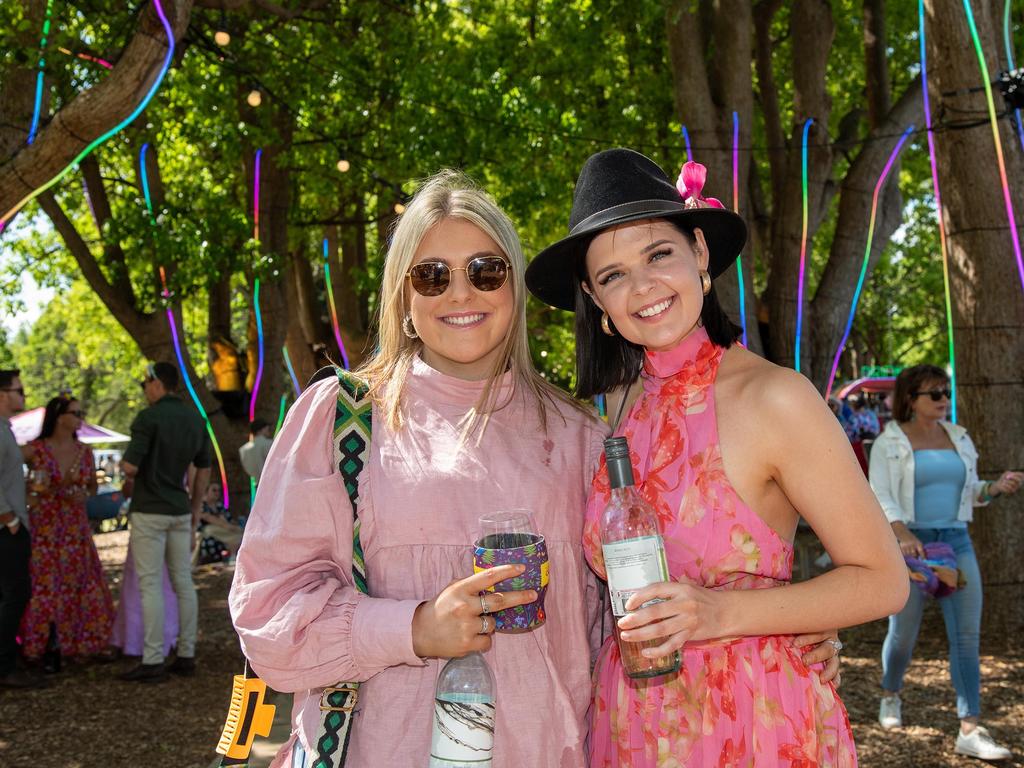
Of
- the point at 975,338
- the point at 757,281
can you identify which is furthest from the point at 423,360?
the point at 757,281

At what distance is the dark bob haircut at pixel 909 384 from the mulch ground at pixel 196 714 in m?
1.93

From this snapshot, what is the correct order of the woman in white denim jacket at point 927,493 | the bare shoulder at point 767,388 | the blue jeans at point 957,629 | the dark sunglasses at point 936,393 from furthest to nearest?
the dark sunglasses at point 936,393, the woman in white denim jacket at point 927,493, the blue jeans at point 957,629, the bare shoulder at point 767,388

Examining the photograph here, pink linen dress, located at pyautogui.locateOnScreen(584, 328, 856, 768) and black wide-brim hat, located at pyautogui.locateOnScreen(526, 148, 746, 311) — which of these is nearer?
pink linen dress, located at pyautogui.locateOnScreen(584, 328, 856, 768)

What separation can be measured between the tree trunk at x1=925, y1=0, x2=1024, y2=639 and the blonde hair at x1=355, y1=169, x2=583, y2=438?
20.1 ft

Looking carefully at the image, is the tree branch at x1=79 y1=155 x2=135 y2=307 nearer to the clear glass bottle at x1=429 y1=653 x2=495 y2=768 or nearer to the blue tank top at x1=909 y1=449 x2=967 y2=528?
the blue tank top at x1=909 y1=449 x2=967 y2=528

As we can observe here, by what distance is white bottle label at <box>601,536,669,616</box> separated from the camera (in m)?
1.94

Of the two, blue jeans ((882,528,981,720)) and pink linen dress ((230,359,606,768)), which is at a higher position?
pink linen dress ((230,359,606,768))

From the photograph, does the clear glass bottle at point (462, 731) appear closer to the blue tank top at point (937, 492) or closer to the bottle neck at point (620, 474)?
the bottle neck at point (620, 474)

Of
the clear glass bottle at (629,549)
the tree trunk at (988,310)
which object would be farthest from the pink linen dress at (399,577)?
the tree trunk at (988,310)

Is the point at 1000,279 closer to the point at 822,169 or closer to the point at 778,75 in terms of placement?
the point at 822,169

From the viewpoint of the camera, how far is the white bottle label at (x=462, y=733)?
1.89m

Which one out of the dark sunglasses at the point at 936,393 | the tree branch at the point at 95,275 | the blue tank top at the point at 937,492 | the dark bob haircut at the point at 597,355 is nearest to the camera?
the dark bob haircut at the point at 597,355

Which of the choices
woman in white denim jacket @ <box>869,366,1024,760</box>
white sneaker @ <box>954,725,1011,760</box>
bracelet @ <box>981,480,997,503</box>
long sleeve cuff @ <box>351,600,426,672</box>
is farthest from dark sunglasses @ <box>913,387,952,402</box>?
long sleeve cuff @ <box>351,600,426,672</box>

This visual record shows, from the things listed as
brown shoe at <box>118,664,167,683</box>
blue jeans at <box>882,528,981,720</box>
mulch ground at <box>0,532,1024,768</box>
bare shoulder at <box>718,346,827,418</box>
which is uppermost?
bare shoulder at <box>718,346,827,418</box>
